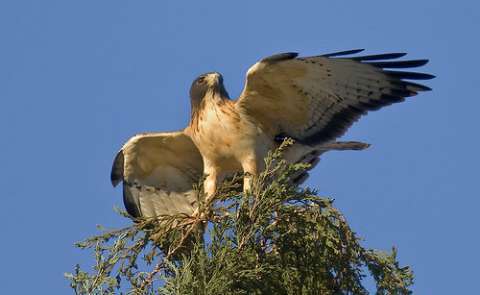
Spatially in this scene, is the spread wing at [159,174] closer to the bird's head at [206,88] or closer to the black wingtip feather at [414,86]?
the bird's head at [206,88]

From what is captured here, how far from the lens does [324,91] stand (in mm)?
9445

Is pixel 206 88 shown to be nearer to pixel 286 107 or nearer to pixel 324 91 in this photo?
pixel 286 107

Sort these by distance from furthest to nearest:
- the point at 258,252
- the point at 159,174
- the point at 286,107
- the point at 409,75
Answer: the point at 159,174 < the point at 286,107 < the point at 409,75 < the point at 258,252

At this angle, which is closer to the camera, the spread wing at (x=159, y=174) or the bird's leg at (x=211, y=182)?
the bird's leg at (x=211, y=182)

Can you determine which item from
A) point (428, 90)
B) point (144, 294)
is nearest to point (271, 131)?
point (428, 90)

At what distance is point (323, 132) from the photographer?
951 cm

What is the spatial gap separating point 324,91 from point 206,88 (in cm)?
100

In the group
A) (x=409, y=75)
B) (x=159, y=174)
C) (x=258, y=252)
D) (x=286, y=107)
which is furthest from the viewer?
(x=159, y=174)

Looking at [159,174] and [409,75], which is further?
[159,174]

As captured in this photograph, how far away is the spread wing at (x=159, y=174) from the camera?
995 cm

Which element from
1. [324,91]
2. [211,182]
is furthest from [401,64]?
[211,182]

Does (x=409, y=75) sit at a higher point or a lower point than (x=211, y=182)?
higher

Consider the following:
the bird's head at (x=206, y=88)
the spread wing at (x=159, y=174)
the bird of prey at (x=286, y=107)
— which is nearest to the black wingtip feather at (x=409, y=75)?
the bird of prey at (x=286, y=107)

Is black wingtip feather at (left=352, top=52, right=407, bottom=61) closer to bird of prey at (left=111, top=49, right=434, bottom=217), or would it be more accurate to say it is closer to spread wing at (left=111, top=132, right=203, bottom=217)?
bird of prey at (left=111, top=49, right=434, bottom=217)
